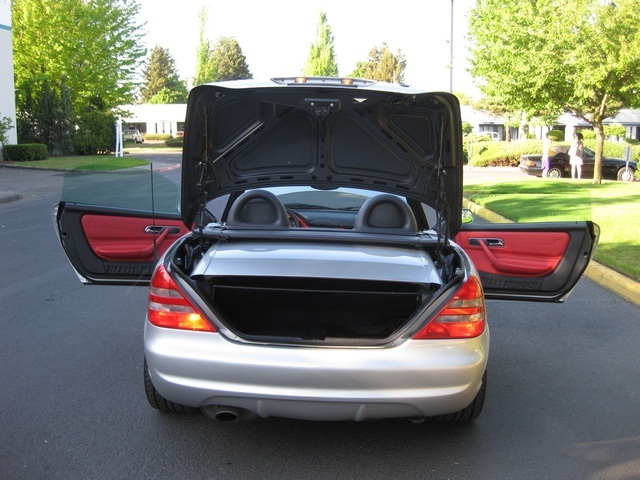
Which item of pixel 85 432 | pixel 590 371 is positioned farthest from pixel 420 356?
pixel 590 371

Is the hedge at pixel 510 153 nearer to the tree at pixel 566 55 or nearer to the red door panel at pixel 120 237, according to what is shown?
the tree at pixel 566 55

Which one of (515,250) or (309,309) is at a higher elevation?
(515,250)

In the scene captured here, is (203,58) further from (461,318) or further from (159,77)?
(461,318)

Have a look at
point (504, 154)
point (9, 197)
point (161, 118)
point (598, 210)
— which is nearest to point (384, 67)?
point (161, 118)

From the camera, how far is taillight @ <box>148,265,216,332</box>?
3375 millimetres

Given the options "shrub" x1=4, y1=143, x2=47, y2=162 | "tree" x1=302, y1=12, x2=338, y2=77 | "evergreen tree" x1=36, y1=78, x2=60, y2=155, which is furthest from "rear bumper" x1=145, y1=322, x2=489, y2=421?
"tree" x1=302, y1=12, x2=338, y2=77

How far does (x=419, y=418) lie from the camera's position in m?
3.46

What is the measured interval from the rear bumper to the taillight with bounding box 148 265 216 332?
0.18 ft

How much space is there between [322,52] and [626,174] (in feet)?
135

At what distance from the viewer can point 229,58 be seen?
104938mm

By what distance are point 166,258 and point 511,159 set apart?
3441 cm

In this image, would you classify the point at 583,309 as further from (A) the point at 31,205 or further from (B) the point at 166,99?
(B) the point at 166,99

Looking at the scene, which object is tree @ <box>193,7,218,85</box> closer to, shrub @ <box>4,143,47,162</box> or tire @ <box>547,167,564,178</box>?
shrub @ <box>4,143,47,162</box>

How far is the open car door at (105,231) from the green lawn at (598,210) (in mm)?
4535
